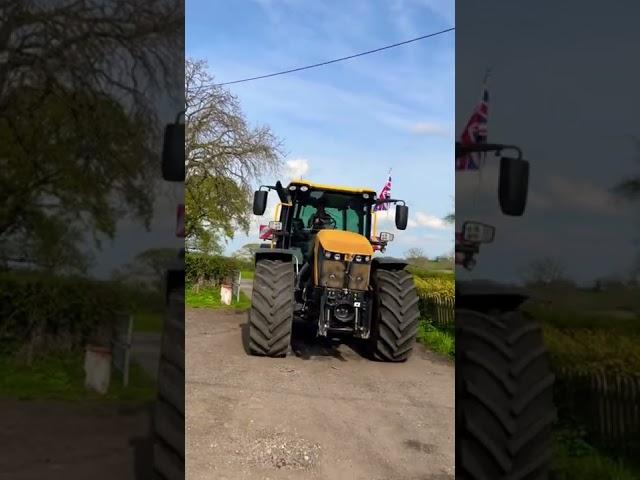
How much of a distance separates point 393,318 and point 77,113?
4.39 m

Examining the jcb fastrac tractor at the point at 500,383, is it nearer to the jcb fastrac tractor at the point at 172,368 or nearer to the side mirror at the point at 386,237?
the jcb fastrac tractor at the point at 172,368

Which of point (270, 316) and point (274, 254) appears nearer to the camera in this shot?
point (270, 316)

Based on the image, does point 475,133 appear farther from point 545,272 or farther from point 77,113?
point 77,113

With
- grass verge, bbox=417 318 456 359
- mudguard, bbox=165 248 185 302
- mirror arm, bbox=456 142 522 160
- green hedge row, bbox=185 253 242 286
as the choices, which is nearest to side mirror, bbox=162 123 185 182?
mudguard, bbox=165 248 185 302

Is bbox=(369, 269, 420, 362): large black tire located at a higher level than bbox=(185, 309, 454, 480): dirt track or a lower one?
higher

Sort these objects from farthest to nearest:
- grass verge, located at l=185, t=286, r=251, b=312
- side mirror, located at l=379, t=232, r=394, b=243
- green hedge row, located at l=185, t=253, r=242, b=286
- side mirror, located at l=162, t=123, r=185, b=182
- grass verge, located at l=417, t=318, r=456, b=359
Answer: grass verge, located at l=185, t=286, r=251, b=312 → green hedge row, located at l=185, t=253, r=242, b=286 → side mirror, located at l=379, t=232, r=394, b=243 → grass verge, located at l=417, t=318, r=456, b=359 → side mirror, located at l=162, t=123, r=185, b=182

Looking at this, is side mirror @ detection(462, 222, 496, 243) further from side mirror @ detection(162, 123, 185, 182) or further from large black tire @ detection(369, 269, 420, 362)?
large black tire @ detection(369, 269, 420, 362)

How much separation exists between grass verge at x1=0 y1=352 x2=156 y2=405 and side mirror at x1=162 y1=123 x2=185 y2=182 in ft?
1.28

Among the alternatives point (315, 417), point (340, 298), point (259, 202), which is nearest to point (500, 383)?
point (315, 417)

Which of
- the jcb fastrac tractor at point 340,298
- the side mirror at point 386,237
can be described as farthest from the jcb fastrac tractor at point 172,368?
the side mirror at point 386,237

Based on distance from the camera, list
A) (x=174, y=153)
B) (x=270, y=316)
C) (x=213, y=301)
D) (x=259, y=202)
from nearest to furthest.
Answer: (x=174, y=153) → (x=270, y=316) → (x=259, y=202) → (x=213, y=301)

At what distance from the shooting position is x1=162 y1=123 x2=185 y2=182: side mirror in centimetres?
102

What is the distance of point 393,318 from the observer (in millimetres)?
5164

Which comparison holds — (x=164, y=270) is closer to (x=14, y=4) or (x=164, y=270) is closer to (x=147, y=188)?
(x=147, y=188)
